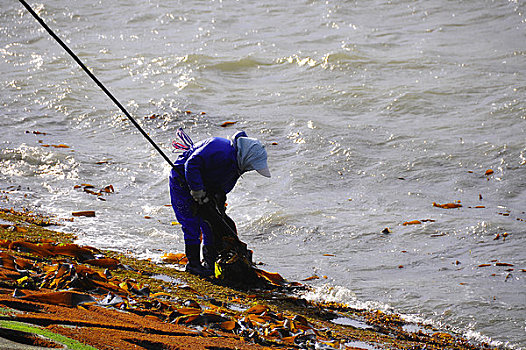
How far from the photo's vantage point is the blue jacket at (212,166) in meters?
6.15

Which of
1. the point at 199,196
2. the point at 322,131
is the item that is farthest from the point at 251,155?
the point at 322,131

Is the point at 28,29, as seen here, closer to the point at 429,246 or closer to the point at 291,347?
the point at 429,246

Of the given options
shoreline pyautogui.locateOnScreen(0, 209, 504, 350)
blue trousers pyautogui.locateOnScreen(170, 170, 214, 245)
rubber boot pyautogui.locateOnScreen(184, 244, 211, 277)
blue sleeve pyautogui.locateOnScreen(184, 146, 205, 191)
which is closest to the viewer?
shoreline pyautogui.locateOnScreen(0, 209, 504, 350)

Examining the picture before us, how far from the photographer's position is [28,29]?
81.9 ft

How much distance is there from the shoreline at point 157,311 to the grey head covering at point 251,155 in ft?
3.91

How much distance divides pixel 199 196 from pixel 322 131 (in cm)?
746

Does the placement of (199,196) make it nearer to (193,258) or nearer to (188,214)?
(188,214)

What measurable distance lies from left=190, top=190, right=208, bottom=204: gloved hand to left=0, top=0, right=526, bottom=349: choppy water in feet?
5.22

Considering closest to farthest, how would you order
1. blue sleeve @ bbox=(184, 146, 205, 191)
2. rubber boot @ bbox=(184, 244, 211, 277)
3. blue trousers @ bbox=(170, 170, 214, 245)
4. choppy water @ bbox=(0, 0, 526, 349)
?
1. blue sleeve @ bbox=(184, 146, 205, 191)
2. blue trousers @ bbox=(170, 170, 214, 245)
3. rubber boot @ bbox=(184, 244, 211, 277)
4. choppy water @ bbox=(0, 0, 526, 349)

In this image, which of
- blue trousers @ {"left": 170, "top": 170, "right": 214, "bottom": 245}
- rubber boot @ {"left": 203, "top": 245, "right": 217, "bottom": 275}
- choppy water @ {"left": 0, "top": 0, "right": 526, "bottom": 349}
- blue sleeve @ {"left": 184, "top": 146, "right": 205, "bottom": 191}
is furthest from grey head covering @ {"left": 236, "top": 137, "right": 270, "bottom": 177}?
choppy water @ {"left": 0, "top": 0, "right": 526, "bottom": 349}

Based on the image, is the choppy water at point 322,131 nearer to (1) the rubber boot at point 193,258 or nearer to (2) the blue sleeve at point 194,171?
(1) the rubber boot at point 193,258

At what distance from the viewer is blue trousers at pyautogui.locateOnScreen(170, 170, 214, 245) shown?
6.55 metres

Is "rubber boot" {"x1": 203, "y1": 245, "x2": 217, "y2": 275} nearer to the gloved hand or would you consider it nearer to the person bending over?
the person bending over

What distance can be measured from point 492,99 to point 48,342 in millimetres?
13433
